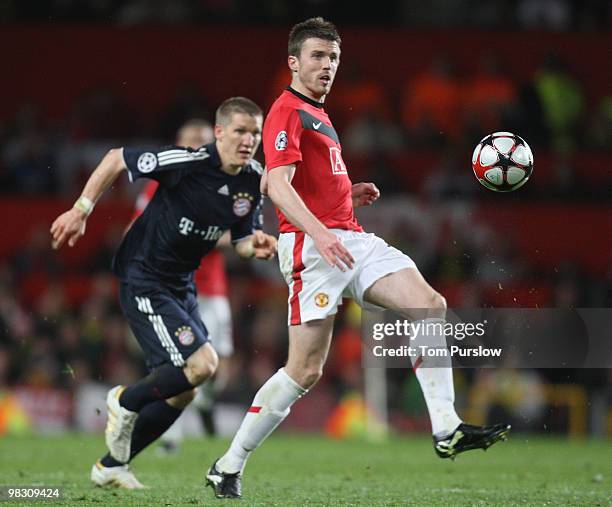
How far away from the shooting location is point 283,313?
46.0ft

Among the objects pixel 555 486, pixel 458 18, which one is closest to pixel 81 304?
pixel 458 18

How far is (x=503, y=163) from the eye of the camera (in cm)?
684

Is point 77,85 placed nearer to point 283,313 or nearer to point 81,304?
point 81,304

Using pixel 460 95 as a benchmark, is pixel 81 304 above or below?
below

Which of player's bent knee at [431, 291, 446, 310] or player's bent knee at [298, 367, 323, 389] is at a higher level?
player's bent knee at [431, 291, 446, 310]

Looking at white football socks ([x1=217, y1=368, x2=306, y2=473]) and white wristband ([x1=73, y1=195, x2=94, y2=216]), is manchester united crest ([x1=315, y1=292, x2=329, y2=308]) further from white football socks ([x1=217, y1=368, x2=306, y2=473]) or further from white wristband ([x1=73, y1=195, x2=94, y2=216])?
white wristband ([x1=73, y1=195, x2=94, y2=216])

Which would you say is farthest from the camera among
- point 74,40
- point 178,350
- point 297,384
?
point 74,40

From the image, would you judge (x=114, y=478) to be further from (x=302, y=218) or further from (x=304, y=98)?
(x=304, y=98)

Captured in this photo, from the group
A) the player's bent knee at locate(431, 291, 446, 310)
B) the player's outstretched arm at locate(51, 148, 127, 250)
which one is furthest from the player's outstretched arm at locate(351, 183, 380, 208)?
the player's outstretched arm at locate(51, 148, 127, 250)

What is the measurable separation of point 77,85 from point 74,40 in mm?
595

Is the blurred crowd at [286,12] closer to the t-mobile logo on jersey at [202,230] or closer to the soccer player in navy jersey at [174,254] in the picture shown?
the soccer player in navy jersey at [174,254]

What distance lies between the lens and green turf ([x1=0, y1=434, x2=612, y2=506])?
6570mm

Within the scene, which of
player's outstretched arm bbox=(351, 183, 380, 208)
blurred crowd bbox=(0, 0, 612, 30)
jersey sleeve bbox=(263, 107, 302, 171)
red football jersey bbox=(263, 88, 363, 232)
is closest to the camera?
jersey sleeve bbox=(263, 107, 302, 171)

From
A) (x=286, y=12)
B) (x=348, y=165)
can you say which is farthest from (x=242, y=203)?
(x=286, y=12)
